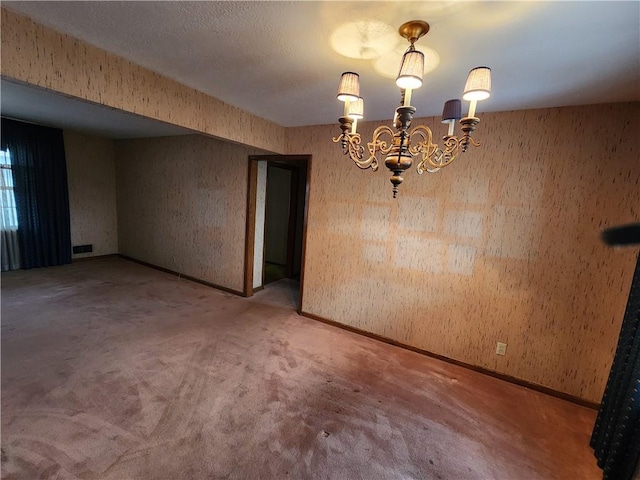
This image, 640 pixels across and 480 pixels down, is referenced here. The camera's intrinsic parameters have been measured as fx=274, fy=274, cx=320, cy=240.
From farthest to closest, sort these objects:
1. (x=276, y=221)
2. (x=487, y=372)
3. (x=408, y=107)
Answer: (x=276, y=221) → (x=487, y=372) → (x=408, y=107)

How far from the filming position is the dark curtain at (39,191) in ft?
14.0

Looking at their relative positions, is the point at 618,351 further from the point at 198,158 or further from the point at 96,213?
the point at 96,213

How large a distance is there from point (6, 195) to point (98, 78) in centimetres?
438

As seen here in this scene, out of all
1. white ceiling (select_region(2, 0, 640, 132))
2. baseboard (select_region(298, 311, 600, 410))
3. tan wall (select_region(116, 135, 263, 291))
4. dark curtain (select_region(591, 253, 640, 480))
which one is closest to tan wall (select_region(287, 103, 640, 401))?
baseboard (select_region(298, 311, 600, 410))

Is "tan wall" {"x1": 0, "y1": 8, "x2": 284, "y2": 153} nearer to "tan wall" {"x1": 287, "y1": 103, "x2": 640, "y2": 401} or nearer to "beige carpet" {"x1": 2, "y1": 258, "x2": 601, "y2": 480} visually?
"tan wall" {"x1": 287, "y1": 103, "x2": 640, "y2": 401}

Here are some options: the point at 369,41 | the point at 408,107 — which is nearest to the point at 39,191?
the point at 369,41

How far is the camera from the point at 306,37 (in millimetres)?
1370

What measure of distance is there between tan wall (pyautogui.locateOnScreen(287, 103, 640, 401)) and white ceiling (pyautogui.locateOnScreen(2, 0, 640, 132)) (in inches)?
13.2

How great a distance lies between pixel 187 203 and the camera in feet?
14.7

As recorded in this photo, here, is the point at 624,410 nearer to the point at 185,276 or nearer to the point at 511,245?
the point at 511,245

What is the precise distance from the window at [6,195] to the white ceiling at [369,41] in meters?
4.34

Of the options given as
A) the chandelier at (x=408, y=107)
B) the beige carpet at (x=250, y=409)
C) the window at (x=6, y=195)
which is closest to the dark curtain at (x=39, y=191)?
the window at (x=6, y=195)

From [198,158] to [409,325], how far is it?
3822 millimetres

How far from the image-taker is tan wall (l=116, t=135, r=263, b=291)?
13.2 ft
